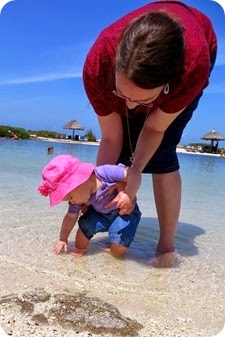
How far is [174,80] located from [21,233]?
123 cm

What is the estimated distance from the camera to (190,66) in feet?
5.51

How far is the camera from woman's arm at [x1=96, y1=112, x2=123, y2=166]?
7.13ft

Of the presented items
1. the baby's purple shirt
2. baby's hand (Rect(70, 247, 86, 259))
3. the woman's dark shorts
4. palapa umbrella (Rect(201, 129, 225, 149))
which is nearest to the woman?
the woman's dark shorts

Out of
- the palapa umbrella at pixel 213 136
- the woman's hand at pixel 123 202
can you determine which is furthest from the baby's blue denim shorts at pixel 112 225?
the palapa umbrella at pixel 213 136

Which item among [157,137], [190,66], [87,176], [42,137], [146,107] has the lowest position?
[42,137]

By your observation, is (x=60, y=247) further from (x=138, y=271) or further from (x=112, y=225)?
(x=138, y=271)

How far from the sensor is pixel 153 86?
1551mm

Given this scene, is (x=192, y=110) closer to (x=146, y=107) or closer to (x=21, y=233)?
(x=146, y=107)

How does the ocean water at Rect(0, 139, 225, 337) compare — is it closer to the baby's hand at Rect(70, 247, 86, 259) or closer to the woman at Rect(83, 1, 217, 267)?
the baby's hand at Rect(70, 247, 86, 259)

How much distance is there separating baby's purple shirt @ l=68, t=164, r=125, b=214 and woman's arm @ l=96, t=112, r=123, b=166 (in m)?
0.17

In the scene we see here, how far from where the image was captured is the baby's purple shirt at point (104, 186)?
2.06 m

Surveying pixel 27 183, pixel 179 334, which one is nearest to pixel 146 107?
pixel 179 334

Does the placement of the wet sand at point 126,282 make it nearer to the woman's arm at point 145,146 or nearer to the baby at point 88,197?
the baby at point 88,197

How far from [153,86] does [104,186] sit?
2.29 feet
